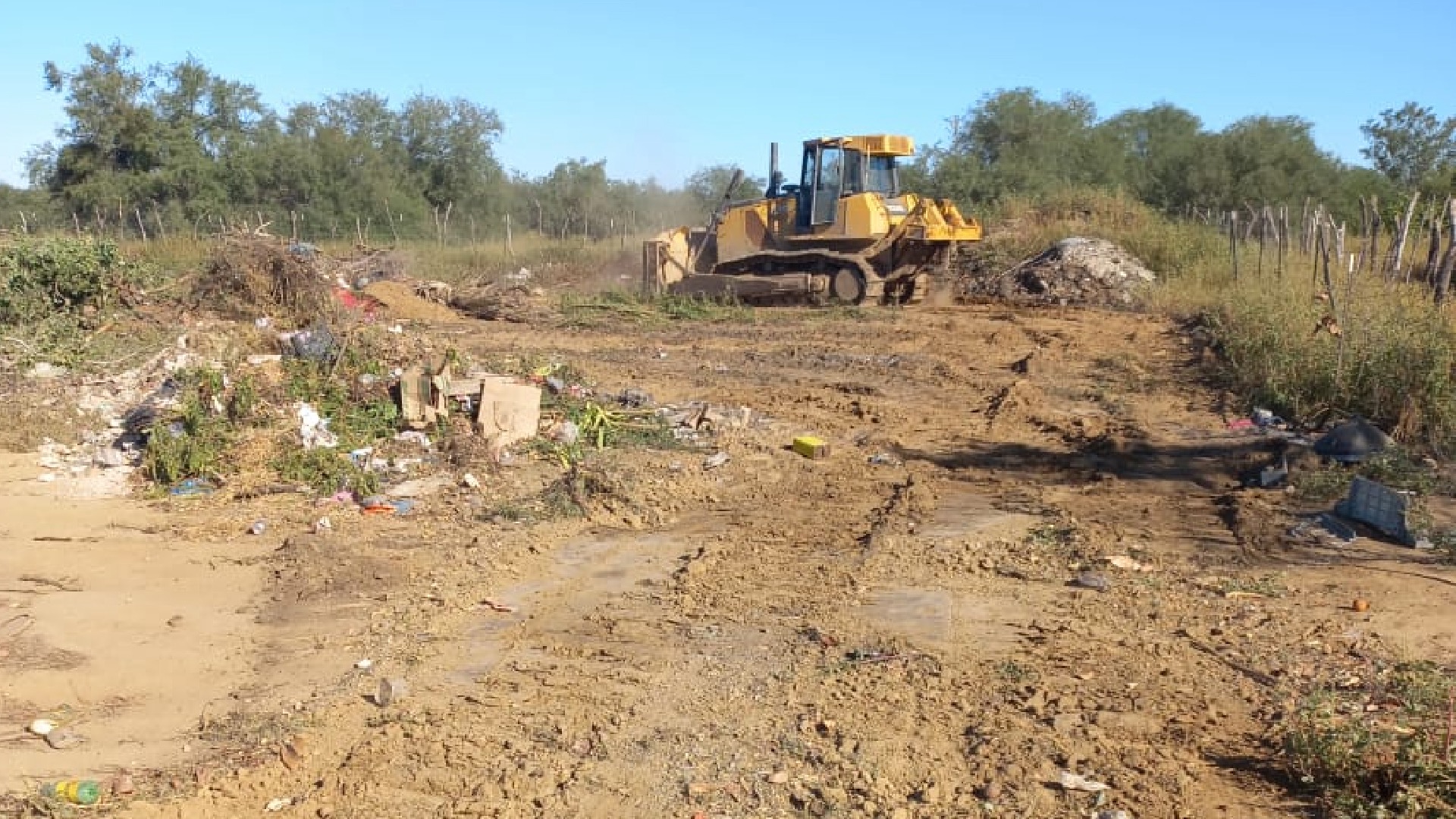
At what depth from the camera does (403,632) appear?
17.4 feet

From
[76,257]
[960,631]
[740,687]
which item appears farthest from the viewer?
[76,257]

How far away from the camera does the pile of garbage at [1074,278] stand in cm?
1906

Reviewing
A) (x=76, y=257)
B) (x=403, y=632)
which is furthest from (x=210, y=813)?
(x=76, y=257)

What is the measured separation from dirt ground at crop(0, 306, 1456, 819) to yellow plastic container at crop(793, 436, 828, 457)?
9cm

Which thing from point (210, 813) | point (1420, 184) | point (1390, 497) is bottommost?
point (210, 813)

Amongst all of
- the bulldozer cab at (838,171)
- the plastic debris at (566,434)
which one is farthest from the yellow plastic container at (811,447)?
the bulldozer cab at (838,171)

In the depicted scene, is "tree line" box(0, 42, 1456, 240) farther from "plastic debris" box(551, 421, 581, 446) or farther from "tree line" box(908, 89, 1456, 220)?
"plastic debris" box(551, 421, 581, 446)

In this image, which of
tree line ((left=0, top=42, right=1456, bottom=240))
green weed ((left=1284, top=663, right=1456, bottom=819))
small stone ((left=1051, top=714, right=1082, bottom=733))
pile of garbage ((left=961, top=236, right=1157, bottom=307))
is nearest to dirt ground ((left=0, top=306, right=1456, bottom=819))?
small stone ((left=1051, top=714, right=1082, bottom=733))

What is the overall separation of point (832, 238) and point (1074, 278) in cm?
508

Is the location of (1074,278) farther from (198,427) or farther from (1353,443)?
(198,427)

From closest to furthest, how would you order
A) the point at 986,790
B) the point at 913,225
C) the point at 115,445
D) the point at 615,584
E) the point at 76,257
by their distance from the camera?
the point at 986,790 < the point at 615,584 < the point at 115,445 < the point at 76,257 < the point at 913,225

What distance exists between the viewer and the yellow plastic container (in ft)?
28.4

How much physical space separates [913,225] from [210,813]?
1478 cm

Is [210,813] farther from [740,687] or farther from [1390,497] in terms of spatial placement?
[1390,497]
